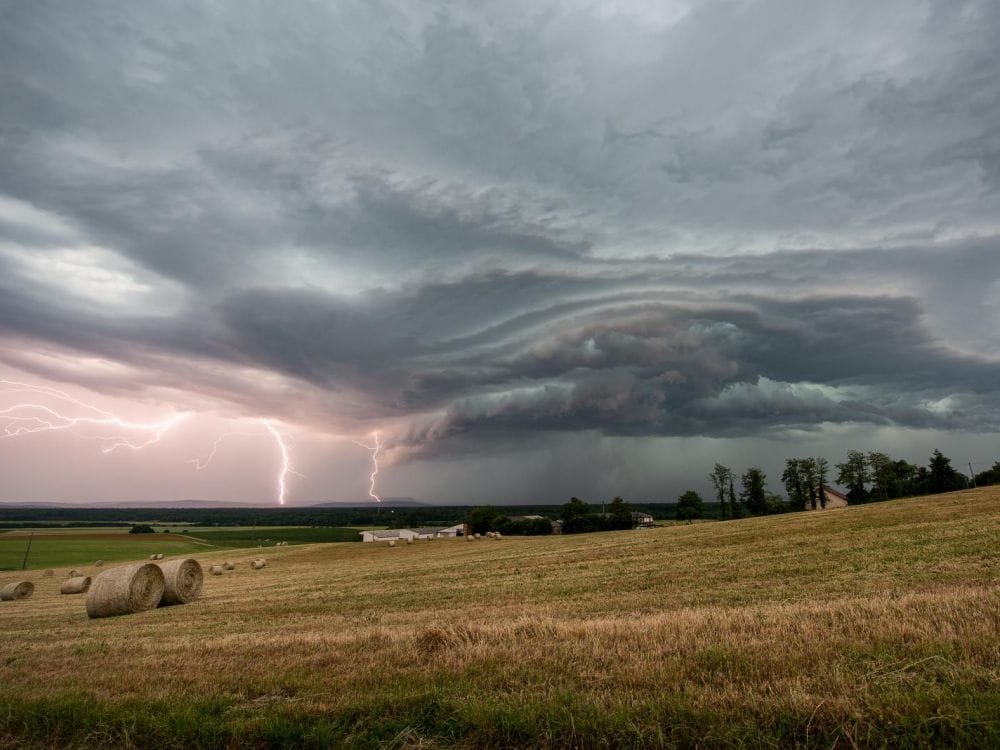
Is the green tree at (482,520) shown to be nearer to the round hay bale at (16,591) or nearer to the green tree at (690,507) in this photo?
the green tree at (690,507)

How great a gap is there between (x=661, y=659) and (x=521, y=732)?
231cm

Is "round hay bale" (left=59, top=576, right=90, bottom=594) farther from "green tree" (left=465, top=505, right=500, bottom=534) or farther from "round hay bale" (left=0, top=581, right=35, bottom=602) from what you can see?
"green tree" (left=465, top=505, right=500, bottom=534)

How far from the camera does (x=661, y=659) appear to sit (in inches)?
257

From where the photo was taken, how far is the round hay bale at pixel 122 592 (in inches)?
858

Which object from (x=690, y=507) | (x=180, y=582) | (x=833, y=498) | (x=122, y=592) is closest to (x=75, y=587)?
(x=180, y=582)

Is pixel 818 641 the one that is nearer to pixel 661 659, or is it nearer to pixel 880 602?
pixel 661 659

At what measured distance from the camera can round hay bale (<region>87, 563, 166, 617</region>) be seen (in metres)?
21.8

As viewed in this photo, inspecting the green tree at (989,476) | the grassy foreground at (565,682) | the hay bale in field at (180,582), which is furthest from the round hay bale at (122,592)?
the green tree at (989,476)

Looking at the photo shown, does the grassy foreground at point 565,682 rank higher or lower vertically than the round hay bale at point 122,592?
higher

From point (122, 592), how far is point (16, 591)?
18034mm

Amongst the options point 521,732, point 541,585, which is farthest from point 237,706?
point 541,585

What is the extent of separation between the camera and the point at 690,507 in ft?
424

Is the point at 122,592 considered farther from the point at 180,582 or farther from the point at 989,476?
the point at 989,476

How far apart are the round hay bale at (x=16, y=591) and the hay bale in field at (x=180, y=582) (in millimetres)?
15119
